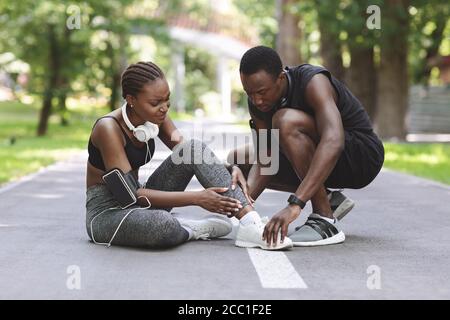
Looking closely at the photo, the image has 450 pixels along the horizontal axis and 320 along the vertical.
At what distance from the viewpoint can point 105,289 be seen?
486 centimetres

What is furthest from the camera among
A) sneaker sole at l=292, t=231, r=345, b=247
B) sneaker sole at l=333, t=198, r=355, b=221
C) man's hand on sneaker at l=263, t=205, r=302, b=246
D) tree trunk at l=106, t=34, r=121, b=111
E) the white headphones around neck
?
tree trunk at l=106, t=34, r=121, b=111

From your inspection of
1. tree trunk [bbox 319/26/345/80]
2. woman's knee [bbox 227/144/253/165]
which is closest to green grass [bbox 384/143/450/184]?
woman's knee [bbox 227/144/253/165]

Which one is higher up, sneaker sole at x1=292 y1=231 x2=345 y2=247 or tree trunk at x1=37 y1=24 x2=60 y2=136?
sneaker sole at x1=292 y1=231 x2=345 y2=247

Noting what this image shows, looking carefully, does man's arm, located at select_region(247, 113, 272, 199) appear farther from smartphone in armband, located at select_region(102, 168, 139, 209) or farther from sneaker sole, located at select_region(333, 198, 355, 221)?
smartphone in armband, located at select_region(102, 168, 139, 209)

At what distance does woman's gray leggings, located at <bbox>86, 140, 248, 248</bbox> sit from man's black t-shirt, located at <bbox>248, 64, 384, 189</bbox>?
0.70m

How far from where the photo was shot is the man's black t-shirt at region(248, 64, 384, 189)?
6398 mm

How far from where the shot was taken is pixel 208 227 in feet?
21.7

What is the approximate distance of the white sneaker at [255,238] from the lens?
599 centimetres

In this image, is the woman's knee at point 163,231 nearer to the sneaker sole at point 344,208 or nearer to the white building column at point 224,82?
the sneaker sole at point 344,208

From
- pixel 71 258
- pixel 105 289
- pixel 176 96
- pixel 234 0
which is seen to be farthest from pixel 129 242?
pixel 234 0

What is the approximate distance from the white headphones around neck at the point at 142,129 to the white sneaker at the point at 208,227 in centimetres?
76

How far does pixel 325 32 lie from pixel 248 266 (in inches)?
860

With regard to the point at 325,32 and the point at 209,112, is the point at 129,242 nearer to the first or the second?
the point at 325,32

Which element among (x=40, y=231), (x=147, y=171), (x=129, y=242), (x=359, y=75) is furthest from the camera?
(x=359, y=75)
